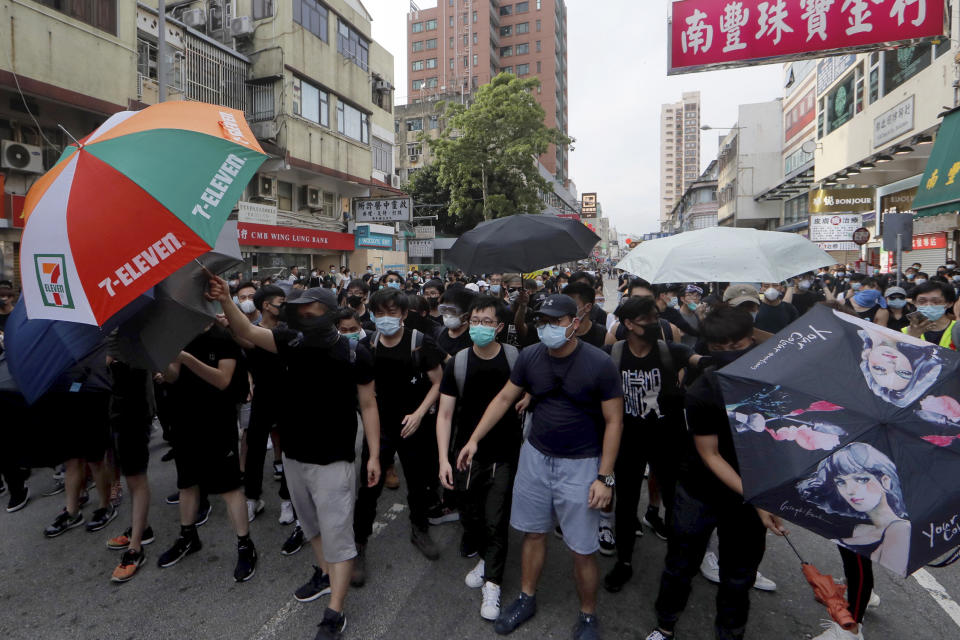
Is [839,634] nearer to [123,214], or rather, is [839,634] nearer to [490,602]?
[490,602]

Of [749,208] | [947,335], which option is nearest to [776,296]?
[947,335]

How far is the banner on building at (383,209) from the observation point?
23875mm

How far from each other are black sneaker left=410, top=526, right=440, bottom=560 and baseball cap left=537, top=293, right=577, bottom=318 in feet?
6.49

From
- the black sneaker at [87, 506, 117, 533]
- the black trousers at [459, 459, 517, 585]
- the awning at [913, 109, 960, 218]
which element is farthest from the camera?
→ the awning at [913, 109, 960, 218]

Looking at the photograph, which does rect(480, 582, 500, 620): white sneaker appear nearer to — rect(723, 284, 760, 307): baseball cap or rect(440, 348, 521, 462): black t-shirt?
rect(440, 348, 521, 462): black t-shirt

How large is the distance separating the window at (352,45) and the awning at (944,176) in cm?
2107

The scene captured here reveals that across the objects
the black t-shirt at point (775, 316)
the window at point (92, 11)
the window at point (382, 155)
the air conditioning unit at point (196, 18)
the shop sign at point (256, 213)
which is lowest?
the black t-shirt at point (775, 316)

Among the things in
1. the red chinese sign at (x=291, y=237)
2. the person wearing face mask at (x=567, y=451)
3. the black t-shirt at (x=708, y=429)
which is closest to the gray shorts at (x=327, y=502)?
the person wearing face mask at (x=567, y=451)

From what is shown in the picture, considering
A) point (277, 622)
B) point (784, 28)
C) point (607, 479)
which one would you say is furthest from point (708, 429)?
point (784, 28)

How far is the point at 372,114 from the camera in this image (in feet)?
85.9

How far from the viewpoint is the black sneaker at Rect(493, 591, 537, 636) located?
2953mm

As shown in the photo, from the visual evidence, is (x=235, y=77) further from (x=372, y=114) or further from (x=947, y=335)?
(x=947, y=335)

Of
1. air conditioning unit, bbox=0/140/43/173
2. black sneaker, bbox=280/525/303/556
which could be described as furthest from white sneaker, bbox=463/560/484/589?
air conditioning unit, bbox=0/140/43/173

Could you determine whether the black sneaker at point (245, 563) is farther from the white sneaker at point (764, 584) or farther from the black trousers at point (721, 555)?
the white sneaker at point (764, 584)
